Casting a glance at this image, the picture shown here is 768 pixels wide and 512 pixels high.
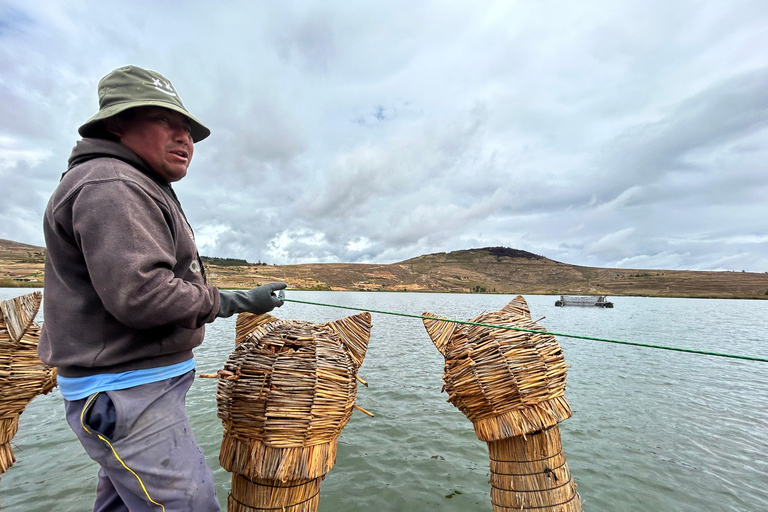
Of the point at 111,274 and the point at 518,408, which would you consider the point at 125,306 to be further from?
the point at 518,408

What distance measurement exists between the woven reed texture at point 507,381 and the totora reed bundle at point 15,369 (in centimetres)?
422

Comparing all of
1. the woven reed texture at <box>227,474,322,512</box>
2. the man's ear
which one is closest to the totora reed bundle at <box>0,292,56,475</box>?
the woven reed texture at <box>227,474,322,512</box>

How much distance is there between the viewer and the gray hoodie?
1.73 metres

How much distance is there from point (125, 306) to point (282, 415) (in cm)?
141

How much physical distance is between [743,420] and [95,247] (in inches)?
493

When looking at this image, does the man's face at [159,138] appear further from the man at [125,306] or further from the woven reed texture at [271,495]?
the woven reed texture at [271,495]

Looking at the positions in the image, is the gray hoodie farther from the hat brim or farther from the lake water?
the lake water

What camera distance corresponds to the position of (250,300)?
8.54 feet

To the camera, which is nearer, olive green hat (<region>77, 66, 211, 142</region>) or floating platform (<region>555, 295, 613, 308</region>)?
olive green hat (<region>77, 66, 211, 142</region>)

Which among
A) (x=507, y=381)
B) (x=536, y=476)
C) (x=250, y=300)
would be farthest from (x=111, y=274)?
(x=536, y=476)

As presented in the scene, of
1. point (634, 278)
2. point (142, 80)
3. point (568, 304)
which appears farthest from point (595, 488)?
point (634, 278)

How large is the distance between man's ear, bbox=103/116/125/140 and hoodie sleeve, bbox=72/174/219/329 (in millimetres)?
563

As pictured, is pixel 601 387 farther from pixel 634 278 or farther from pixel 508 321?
pixel 634 278

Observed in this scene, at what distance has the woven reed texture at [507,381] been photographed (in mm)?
3127
